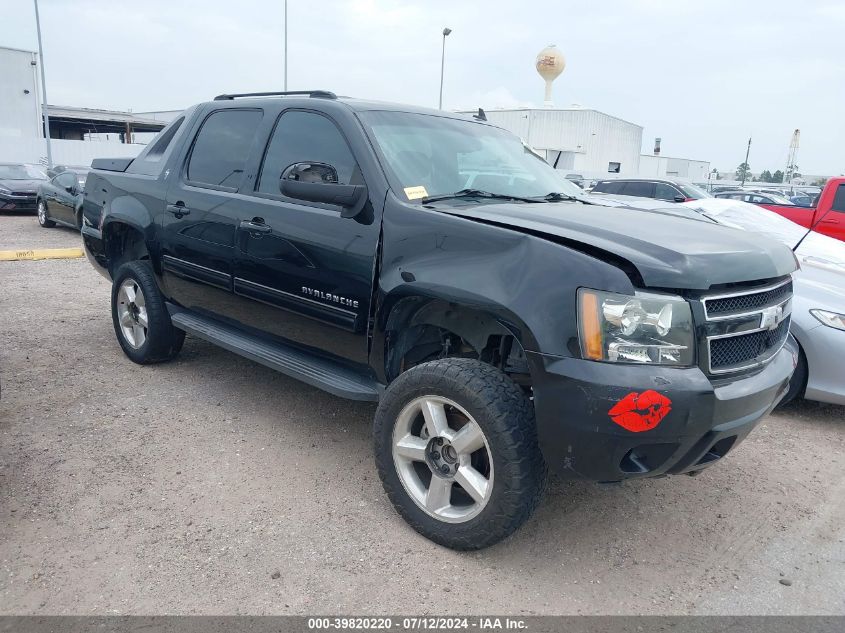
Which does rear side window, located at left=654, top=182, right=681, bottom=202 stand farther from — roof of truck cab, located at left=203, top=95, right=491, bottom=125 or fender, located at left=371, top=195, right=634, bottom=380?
fender, located at left=371, top=195, right=634, bottom=380

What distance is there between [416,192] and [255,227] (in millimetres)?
1052

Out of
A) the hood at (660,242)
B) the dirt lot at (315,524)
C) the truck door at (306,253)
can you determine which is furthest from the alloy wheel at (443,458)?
the hood at (660,242)

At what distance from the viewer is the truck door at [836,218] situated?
8.37 meters

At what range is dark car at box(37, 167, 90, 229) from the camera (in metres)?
12.2

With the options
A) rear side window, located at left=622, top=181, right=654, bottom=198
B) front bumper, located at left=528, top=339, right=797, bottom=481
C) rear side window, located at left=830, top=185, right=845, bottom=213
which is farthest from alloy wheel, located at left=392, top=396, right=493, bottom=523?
rear side window, located at left=622, top=181, right=654, bottom=198

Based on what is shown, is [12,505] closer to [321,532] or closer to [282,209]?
[321,532]

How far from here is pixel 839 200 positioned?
848 centimetres

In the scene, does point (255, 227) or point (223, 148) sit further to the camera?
point (223, 148)

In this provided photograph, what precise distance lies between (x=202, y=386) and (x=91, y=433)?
932 mm

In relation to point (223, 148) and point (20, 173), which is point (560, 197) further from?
point (20, 173)

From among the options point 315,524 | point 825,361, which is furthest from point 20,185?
point 825,361

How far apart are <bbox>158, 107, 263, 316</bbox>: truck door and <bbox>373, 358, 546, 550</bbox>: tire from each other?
5.37 ft

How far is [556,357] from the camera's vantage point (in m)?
2.41

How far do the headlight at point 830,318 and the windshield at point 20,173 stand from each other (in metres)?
18.2
